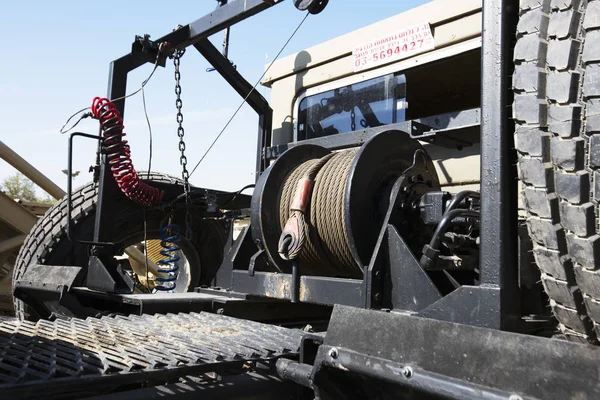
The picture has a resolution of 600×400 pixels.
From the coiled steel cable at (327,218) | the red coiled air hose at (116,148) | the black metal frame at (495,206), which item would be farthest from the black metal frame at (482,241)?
the coiled steel cable at (327,218)

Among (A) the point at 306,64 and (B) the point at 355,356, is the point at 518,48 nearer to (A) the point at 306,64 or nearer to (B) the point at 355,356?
(B) the point at 355,356

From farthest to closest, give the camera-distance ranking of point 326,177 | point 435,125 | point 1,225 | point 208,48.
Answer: point 1,225 < point 208,48 < point 435,125 < point 326,177

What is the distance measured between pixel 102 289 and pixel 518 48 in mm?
3215

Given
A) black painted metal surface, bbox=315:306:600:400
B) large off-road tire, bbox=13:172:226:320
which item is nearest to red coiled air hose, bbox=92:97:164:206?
large off-road tire, bbox=13:172:226:320

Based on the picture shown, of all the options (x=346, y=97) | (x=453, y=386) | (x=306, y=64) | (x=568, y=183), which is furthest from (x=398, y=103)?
(x=453, y=386)

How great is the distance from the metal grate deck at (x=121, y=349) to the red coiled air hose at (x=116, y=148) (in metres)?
1.50

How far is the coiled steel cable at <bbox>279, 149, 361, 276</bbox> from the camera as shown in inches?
121

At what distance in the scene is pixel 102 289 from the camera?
4.12m

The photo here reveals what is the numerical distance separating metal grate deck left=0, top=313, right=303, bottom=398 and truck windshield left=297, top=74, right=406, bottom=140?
5.94 ft

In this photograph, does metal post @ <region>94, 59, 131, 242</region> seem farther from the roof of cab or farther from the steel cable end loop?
the steel cable end loop

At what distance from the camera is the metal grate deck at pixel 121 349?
192cm

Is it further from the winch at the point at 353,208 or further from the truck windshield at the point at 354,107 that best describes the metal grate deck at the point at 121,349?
the truck windshield at the point at 354,107

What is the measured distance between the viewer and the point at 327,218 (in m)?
3.11

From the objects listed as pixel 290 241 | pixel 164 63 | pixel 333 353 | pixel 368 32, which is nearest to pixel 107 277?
pixel 290 241
